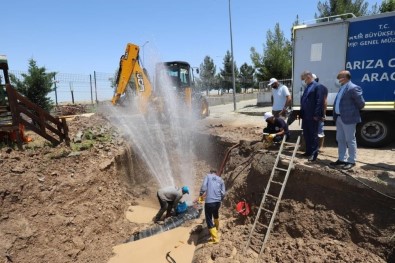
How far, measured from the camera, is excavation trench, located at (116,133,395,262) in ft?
18.6

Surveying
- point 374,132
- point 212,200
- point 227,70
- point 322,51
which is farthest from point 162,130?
point 227,70

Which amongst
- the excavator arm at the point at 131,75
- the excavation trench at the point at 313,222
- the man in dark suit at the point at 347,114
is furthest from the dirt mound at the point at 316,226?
the excavator arm at the point at 131,75

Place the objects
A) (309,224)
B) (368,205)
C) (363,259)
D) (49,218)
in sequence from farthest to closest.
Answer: (49,218), (309,224), (368,205), (363,259)

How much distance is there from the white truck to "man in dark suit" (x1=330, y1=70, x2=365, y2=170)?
165cm

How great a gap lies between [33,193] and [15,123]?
2720mm

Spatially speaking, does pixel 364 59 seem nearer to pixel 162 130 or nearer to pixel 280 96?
pixel 280 96

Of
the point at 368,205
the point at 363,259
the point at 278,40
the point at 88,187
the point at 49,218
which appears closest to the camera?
the point at 363,259

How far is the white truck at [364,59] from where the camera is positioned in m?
8.56

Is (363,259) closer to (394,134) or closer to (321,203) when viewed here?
(321,203)

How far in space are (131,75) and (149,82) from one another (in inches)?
36.1

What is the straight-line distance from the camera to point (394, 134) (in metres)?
8.87

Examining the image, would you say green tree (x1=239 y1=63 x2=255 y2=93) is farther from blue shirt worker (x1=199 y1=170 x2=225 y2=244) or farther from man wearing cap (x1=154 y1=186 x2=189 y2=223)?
blue shirt worker (x1=199 y1=170 x2=225 y2=244)

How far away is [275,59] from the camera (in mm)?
24109

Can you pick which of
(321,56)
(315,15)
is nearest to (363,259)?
(321,56)
